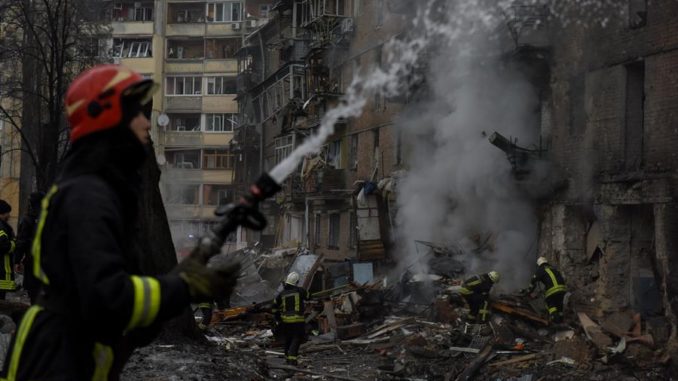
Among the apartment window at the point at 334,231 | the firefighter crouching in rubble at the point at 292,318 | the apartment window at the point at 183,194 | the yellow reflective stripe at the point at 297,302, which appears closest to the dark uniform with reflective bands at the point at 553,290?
the firefighter crouching in rubble at the point at 292,318

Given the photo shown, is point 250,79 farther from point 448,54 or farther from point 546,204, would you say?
point 546,204

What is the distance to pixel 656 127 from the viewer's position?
53.9 ft

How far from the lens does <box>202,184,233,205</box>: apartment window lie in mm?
56625

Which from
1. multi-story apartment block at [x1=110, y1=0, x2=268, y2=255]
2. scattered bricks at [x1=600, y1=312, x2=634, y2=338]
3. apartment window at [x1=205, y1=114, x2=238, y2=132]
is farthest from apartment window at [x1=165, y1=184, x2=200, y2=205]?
scattered bricks at [x1=600, y1=312, x2=634, y2=338]

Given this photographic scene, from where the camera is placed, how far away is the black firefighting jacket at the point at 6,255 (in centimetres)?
1140

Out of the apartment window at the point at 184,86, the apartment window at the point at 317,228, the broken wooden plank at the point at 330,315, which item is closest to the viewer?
the broken wooden plank at the point at 330,315

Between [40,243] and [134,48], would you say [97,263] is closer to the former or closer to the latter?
[40,243]

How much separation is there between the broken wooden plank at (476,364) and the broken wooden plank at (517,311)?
74.7 inches

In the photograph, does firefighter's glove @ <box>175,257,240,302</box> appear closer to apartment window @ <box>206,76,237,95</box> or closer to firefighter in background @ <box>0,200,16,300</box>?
firefighter in background @ <box>0,200,16,300</box>

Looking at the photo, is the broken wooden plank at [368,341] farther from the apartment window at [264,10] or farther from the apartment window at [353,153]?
the apartment window at [264,10]

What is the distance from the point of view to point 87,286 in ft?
9.14

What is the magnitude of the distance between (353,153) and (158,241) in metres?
23.0

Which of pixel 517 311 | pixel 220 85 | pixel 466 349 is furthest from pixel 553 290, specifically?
pixel 220 85

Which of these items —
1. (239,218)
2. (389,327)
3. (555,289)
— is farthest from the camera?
(389,327)
